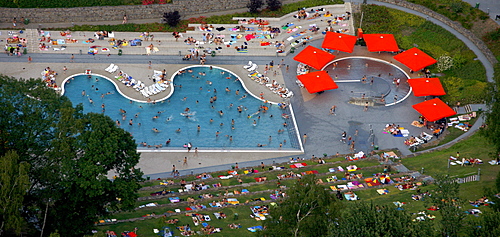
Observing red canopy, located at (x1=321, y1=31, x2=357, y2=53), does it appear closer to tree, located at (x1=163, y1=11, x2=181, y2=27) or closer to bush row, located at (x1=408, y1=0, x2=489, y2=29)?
bush row, located at (x1=408, y1=0, x2=489, y2=29)

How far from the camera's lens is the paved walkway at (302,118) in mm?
76938

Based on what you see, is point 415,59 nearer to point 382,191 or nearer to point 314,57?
point 314,57

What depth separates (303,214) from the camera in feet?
173

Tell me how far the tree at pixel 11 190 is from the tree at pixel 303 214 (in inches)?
726

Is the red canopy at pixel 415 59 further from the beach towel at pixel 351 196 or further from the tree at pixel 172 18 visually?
the tree at pixel 172 18

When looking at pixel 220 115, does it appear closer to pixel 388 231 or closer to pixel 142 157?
pixel 142 157

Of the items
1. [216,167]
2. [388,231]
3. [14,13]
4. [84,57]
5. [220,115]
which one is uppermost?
[14,13]

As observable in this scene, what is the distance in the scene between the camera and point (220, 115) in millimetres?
84625

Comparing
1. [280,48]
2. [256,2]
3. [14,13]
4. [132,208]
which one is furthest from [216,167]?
[14,13]

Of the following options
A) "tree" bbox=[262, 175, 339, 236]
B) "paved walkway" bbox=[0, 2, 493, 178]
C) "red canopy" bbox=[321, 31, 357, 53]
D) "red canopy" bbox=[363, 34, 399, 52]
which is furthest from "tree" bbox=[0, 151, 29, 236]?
"red canopy" bbox=[363, 34, 399, 52]

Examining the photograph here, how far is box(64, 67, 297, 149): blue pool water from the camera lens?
80500 millimetres

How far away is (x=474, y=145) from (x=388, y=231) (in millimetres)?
33119

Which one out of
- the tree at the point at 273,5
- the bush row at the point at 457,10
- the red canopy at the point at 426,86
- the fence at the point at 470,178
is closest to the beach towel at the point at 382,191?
the fence at the point at 470,178

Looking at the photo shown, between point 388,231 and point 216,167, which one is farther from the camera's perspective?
point 216,167
